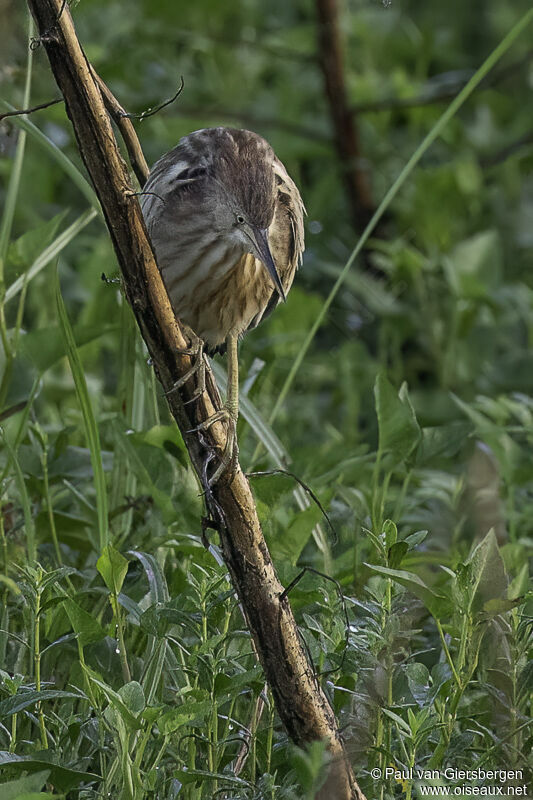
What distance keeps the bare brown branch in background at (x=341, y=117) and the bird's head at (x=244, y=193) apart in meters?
Result: 2.06

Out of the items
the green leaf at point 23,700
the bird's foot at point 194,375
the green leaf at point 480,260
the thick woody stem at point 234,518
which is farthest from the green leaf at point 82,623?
the green leaf at point 480,260

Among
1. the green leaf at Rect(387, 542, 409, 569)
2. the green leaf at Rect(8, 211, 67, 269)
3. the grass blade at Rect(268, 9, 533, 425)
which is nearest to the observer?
the green leaf at Rect(387, 542, 409, 569)

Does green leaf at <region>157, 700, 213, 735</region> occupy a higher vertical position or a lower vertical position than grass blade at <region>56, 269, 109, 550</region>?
lower

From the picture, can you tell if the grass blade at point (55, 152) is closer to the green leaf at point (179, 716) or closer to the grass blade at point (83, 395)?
the grass blade at point (83, 395)

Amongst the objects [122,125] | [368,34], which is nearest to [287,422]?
[122,125]

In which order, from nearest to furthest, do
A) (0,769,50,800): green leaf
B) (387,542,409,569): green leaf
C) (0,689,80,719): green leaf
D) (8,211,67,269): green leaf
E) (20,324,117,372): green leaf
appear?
(0,769,50,800): green leaf < (0,689,80,719): green leaf < (387,542,409,569): green leaf < (20,324,117,372): green leaf < (8,211,67,269): green leaf

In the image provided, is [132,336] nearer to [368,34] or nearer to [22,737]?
[22,737]

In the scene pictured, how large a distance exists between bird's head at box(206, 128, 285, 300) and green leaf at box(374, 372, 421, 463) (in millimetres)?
276

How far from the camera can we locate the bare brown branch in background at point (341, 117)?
4.01m

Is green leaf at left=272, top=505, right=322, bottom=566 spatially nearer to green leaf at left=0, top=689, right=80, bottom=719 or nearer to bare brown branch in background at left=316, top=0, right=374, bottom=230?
green leaf at left=0, top=689, right=80, bottom=719

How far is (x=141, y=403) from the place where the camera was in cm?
242

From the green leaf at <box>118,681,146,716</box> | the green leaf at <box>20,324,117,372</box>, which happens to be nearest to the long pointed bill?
the green leaf at <box>20,324,117,372</box>

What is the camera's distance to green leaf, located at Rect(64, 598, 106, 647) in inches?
65.9

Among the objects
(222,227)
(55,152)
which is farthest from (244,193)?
(55,152)
